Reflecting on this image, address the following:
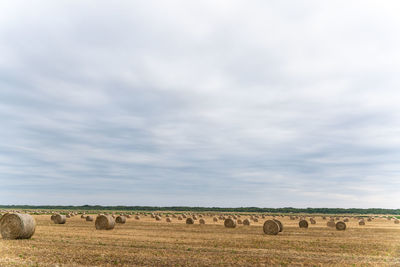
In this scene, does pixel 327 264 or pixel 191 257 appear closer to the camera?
pixel 327 264

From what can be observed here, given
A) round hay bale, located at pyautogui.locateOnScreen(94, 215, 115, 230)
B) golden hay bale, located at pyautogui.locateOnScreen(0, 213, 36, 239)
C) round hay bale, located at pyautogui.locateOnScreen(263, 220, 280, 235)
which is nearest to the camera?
golden hay bale, located at pyautogui.locateOnScreen(0, 213, 36, 239)

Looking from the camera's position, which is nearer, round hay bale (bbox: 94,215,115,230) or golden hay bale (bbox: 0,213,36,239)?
golden hay bale (bbox: 0,213,36,239)

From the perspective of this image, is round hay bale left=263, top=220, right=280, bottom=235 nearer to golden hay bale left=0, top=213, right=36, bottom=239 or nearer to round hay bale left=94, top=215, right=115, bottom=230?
round hay bale left=94, top=215, right=115, bottom=230

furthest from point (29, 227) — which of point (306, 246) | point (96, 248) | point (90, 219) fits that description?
point (90, 219)

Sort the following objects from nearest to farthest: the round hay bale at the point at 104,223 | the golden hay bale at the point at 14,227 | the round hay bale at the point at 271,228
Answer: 1. the golden hay bale at the point at 14,227
2. the round hay bale at the point at 271,228
3. the round hay bale at the point at 104,223

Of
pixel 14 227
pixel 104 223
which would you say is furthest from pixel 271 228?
pixel 14 227

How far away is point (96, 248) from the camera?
2572cm

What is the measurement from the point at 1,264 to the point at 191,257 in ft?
34.3

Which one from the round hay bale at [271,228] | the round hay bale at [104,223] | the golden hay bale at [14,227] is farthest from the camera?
the round hay bale at [104,223]

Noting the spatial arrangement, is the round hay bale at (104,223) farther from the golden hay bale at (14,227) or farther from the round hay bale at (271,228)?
the round hay bale at (271,228)

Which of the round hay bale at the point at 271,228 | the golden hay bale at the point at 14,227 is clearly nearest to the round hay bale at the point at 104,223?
the golden hay bale at the point at 14,227

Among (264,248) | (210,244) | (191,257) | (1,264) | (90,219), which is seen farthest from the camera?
(90,219)

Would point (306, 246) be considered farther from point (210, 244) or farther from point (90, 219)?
point (90, 219)

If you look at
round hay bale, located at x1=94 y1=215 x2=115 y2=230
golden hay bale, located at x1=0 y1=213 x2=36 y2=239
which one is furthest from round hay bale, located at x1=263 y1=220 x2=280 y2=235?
golden hay bale, located at x1=0 y1=213 x2=36 y2=239
